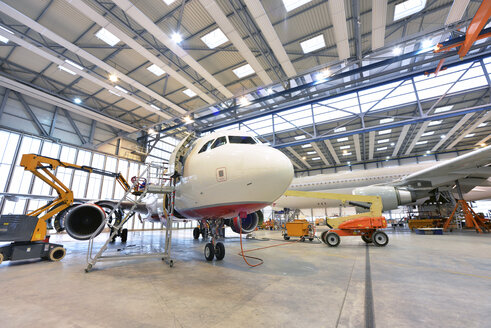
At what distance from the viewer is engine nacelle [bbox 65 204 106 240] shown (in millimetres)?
6219

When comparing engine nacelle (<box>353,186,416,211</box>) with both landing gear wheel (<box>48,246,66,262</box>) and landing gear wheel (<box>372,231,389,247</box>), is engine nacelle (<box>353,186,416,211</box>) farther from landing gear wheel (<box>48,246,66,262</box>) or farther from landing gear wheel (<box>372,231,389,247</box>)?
landing gear wheel (<box>48,246,66,262</box>)

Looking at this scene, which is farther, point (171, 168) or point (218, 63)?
point (218, 63)

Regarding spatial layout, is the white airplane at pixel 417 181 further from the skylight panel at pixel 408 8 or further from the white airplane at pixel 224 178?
the white airplane at pixel 224 178

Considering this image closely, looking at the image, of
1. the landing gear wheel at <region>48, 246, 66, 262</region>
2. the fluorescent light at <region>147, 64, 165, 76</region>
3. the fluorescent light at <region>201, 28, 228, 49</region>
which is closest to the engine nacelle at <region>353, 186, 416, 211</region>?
the fluorescent light at <region>201, 28, 228, 49</region>

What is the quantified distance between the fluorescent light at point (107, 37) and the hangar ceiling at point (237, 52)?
0.05m

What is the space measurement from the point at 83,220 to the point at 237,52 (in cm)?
1140

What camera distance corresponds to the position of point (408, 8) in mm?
10039

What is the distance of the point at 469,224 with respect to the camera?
42.6ft

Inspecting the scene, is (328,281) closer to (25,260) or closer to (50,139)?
(25,260)

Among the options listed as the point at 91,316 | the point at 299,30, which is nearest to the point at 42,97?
the point at 299,30

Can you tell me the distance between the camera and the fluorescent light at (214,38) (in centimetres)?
1112

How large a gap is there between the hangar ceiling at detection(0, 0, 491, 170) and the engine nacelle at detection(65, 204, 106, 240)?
762 cm

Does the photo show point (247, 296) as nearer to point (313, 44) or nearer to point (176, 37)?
point (176, 37)

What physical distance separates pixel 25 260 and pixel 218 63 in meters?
12.7
